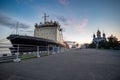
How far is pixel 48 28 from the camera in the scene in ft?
66.0

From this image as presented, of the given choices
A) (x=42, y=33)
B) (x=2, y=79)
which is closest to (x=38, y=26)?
(x=42, y=33)

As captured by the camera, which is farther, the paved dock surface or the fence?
the fence

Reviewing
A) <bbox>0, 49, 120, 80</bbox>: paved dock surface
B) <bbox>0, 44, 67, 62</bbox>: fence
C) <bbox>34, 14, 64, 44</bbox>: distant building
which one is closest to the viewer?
<bbox>0, 49, 120, 80</bbox>: paved dock surface

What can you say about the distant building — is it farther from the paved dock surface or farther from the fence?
the paved dock surface

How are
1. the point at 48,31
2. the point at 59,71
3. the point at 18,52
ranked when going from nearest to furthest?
1. the point at 59,71
2. the point at 18,52
3. the point at 48,31

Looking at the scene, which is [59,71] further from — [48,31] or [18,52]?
[48,31]

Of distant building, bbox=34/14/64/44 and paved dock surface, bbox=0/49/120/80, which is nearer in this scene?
paved dock surface, bbox=0/49/120/80

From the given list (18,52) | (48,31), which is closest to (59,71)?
(18,52)

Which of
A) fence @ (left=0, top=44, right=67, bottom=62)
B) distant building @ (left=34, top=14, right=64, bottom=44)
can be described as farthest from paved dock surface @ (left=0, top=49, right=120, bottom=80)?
distant building @ (left=34, top=14, right=64, bottom=44)

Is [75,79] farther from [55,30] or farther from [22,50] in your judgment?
[55,30]

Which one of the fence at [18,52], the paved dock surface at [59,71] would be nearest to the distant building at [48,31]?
the fence at [18,52]

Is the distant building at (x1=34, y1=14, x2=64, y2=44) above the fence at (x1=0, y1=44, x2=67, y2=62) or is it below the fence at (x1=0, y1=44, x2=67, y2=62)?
above

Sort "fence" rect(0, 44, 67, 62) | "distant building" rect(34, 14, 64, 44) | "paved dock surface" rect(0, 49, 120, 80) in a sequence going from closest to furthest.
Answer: "paved dock surface" rect(0, 49, 120, 80)
"fence" rect(0, 44, 67, 62)
"distant building" rect(34, 14, 64, 44)

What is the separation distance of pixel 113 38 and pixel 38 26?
197 ft
